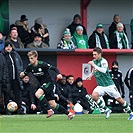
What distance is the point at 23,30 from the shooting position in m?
21.3

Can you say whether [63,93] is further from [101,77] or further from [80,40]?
[101,77]

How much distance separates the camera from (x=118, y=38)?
2286 cm

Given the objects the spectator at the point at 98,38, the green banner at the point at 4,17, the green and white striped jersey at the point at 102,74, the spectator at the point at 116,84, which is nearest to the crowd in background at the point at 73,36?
the spectator at the point at 98,38

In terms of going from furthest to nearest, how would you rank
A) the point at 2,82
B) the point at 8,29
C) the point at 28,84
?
the point at 8,29, the point at 28,84, the point at 2,82

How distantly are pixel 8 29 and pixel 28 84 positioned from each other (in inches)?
94.0

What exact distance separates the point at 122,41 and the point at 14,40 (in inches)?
164

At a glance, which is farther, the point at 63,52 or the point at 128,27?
the point at 128,27

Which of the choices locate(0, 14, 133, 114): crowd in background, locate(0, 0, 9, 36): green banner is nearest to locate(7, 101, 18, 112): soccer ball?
locate(0, 14, 133, 114): crowd in background

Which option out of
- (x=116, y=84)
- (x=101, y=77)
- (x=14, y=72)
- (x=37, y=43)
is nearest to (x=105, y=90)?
(x=101, y=77)

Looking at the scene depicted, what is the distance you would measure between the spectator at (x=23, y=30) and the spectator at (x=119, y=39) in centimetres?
311

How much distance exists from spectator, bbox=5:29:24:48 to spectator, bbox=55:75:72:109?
1754mm

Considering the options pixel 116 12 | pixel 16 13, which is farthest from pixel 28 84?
pixel 116 12

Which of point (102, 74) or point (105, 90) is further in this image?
point (105, 90)

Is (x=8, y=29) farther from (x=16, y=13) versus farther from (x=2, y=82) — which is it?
(x=2, y=82)
